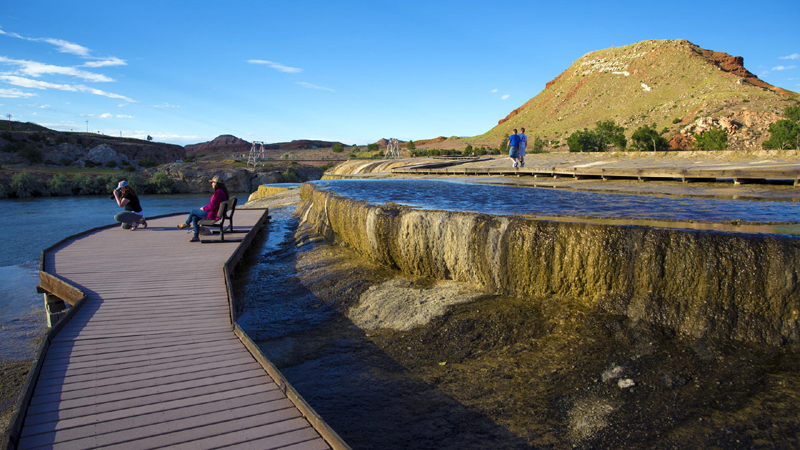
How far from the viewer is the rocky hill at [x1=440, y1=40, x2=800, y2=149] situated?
54969mm

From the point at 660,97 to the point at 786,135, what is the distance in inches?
1305

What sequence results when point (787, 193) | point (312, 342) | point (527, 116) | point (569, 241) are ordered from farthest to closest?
point (527, 116)
point (787, 193)
point (312, 342)
point (569, 241)

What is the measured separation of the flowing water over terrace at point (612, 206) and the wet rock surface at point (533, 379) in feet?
5.25

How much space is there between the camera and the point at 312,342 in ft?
21.2

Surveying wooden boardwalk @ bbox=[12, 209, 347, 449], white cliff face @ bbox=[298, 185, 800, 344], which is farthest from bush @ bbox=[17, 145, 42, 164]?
white cliff face @ bbox=[298, 185, 800, 344]

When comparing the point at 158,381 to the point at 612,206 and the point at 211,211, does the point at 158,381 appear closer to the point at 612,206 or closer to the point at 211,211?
the point at 211,211

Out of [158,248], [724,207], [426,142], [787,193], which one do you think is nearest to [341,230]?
[158,248]

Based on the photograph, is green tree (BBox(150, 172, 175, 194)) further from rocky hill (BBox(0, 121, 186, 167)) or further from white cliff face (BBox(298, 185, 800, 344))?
white cliff face (BBox(298, 185, 800, 344))

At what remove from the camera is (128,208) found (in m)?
12.0

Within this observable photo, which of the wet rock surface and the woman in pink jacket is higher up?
the woman in pink jacket

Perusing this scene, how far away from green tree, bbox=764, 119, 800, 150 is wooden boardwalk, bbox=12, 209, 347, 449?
4993 cm

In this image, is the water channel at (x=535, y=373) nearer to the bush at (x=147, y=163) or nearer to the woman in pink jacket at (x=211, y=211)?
the woman in pink jacket at (x=211, y=211)

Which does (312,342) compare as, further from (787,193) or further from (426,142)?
(426,142)

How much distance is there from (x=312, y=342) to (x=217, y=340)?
1.58m
